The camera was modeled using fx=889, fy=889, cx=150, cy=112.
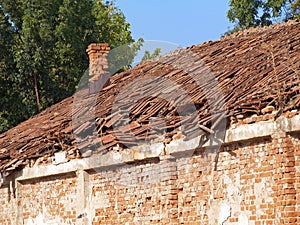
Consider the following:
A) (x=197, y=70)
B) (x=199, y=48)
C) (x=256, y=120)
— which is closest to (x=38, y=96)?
(x=199, y=48)

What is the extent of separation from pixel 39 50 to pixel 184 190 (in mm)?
14469

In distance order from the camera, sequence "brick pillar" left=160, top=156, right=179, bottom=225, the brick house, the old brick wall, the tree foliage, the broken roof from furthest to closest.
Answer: the tree foliage, "brick pillar" left=160, top=156, right=179, bottom=225, the broken roof, the brick house, the old brick wall

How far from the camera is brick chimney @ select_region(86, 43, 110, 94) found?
731 inches

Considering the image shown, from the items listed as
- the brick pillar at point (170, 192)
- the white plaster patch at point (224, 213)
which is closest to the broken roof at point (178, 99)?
the brick pillar at point (170, 192)

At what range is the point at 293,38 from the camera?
14531 mm

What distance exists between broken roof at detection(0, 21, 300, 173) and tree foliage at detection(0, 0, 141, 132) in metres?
7.92

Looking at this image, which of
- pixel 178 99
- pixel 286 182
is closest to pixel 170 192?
pixel 178 99

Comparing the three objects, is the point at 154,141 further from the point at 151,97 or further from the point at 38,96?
the point at 38,96

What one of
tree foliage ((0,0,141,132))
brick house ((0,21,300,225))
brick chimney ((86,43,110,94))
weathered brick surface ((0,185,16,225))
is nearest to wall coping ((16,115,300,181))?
brick house ((0,21,300,225))

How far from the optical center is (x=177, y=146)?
1337 centimetres

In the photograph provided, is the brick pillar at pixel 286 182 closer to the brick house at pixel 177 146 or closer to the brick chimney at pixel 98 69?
the brick house at pixel 177 146

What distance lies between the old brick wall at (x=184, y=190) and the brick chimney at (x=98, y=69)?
268 centimetres

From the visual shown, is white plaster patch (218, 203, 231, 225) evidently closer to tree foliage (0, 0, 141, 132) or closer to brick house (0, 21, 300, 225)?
brick house (0, 21, 300, 225)

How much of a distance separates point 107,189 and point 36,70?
12686 millimetres
